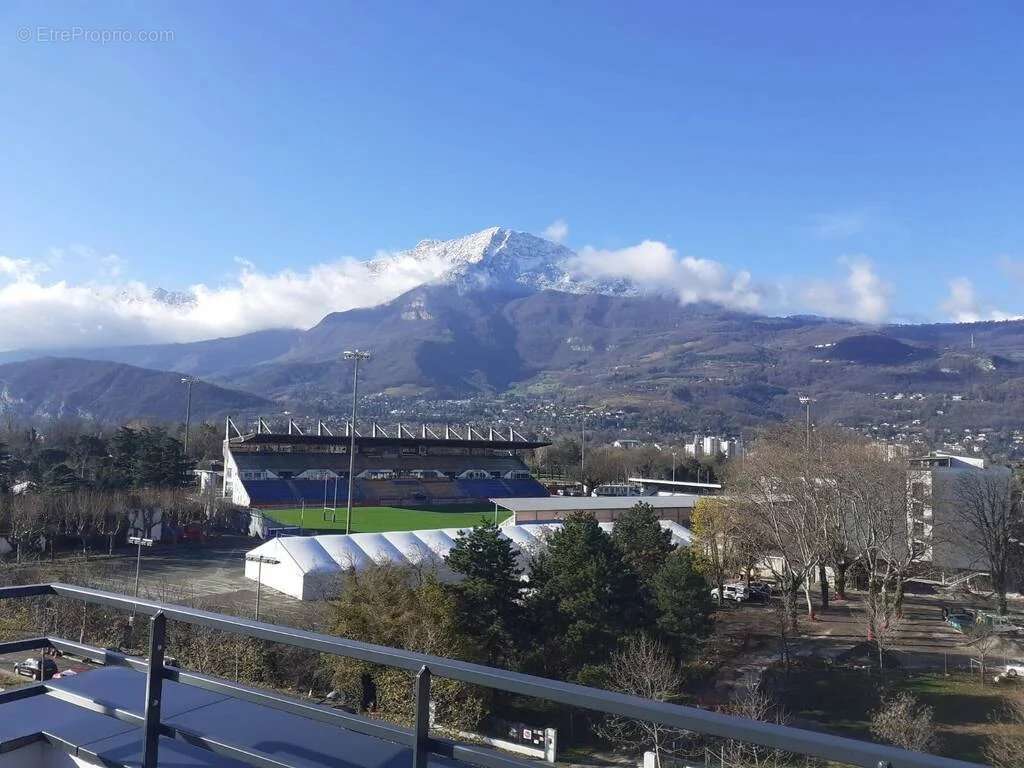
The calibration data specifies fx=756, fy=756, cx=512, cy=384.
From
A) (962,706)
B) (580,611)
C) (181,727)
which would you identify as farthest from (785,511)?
(181,727)

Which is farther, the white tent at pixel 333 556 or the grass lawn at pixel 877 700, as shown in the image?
the white tent at pixel 333 556

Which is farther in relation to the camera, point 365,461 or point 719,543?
point 365,461

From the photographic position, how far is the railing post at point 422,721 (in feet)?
6.44

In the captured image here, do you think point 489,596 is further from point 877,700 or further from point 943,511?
point 943,511

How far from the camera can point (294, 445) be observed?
175 feet

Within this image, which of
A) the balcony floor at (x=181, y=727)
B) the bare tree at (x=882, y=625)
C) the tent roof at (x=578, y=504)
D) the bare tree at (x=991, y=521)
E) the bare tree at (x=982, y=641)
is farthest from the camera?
the tent roof at (x=578, y=504)

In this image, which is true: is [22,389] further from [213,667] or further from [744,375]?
[213,667]

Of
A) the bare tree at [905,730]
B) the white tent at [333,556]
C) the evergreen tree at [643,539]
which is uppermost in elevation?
the evergreen tree at [643,539]

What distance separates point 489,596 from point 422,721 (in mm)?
13853

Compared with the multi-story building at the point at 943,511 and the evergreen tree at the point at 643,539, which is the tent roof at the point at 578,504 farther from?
the multi-story building at the point at 943,511

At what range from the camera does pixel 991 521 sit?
86.5ft

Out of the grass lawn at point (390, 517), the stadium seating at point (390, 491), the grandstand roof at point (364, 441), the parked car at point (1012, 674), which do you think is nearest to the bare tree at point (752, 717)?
the parked car at point (1012, 674)

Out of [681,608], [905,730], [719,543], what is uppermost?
[681,608]

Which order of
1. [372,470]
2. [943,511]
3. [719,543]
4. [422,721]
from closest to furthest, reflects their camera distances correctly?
[422,721] < [719,543] < [943,511] < [372,470]
